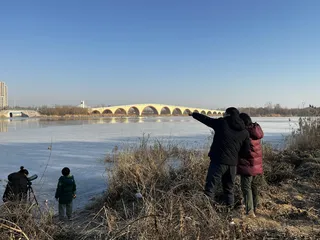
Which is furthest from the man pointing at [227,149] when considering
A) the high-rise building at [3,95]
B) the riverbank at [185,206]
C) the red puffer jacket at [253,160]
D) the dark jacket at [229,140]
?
the high-rise building at [3,95]

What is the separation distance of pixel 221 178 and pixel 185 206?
4.09ft

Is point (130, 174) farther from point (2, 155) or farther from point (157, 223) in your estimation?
point (2, 155)

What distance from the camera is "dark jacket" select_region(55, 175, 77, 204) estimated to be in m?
5.13

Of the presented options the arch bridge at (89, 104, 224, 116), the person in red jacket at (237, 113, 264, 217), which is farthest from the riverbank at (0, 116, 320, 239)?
the arch bridge at (89, 104, 224, 116)

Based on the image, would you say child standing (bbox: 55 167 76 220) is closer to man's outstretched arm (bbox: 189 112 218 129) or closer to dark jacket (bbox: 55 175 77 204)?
dark jacket (bbox: 55 175 77 204)

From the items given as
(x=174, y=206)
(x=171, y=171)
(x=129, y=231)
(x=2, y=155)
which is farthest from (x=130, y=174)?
(x=2, y=155)

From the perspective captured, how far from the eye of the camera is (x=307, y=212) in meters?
Result: 4.20

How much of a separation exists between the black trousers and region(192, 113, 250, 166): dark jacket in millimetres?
90

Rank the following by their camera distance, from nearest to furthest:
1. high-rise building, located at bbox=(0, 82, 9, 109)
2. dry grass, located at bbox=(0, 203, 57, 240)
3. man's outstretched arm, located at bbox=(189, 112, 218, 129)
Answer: dry grass, located at bbox=(0, 203, 57, 240)
man's outstretched arm, located at bbox=(189, 112, 218, 129)
high-rise building, located at bbox=(0, 82, 9, 109)

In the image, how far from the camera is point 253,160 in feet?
14.2

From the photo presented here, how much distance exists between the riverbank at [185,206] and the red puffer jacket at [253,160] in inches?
25.1

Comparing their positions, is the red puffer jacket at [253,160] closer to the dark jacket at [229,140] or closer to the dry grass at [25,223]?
the dark jacket at [229,140]

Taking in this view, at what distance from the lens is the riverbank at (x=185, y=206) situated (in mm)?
2822

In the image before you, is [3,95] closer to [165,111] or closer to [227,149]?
[165,111]
